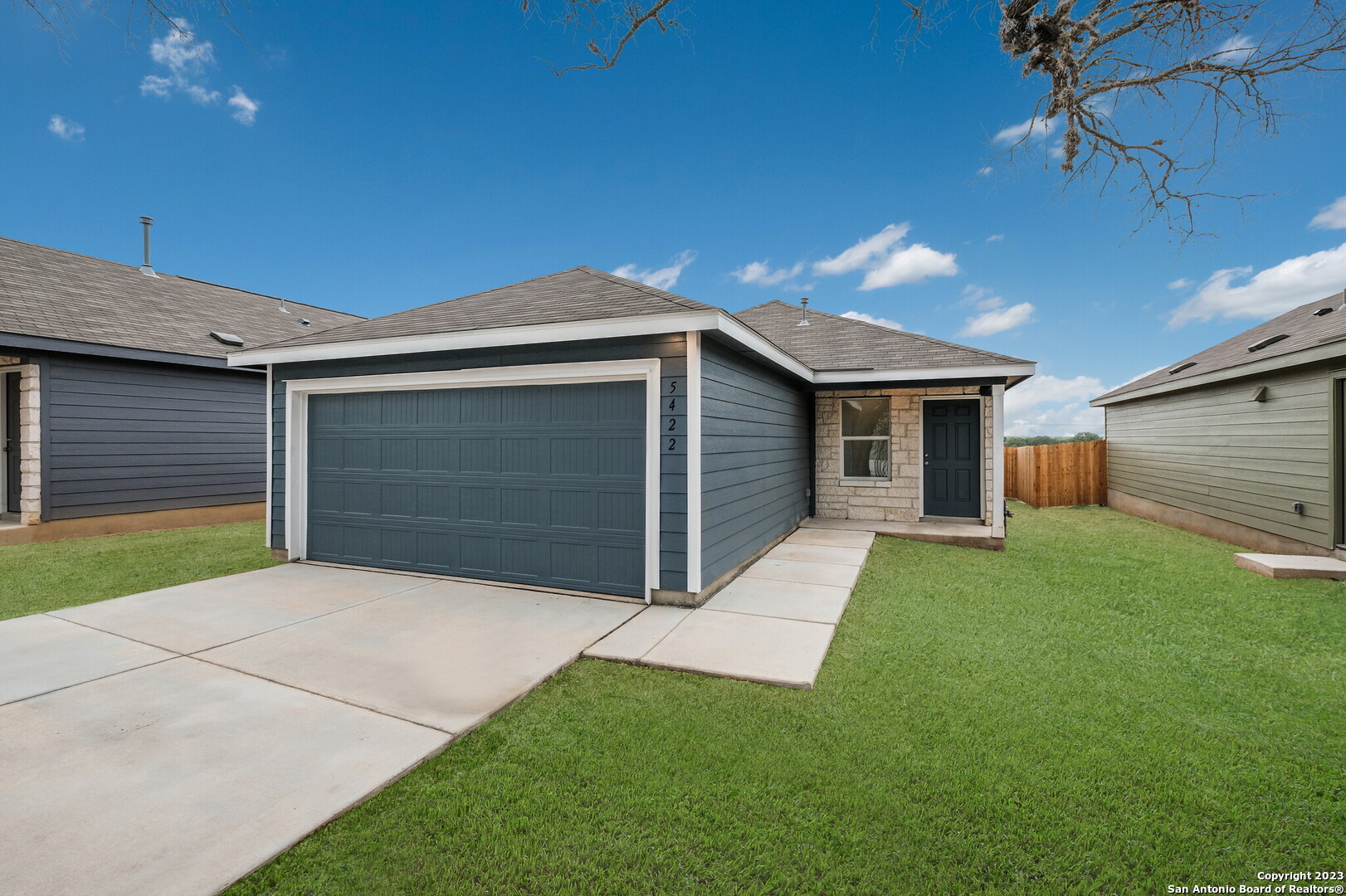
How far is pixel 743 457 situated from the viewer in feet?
19.3

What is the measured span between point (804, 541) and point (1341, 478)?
20.5 feet

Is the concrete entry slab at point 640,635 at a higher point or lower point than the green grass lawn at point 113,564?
lower

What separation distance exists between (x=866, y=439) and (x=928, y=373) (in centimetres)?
178

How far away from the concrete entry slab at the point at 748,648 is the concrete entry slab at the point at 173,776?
156cm

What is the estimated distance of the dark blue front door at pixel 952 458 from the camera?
8.70 metres

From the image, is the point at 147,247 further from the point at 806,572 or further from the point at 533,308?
the point at 806,572

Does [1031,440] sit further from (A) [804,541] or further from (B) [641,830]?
(B) [641,830]

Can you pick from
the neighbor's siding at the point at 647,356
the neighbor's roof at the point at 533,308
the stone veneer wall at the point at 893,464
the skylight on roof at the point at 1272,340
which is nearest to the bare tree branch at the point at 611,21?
the neighbor's roof at the point at 533,308

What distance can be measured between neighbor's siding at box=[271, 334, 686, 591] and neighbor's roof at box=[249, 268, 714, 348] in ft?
0.85

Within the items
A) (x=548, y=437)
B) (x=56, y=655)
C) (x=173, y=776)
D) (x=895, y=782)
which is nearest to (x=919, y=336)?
(x=548, y=437)

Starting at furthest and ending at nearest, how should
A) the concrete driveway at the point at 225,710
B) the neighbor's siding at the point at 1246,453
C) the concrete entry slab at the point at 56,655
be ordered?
the neighbor's siding at the point at 1246,453 < the concrete entry slab at the point at 56,655 < the concrete driveway at the point at 225,710

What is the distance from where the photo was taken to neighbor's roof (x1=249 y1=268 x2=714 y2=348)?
4.91 metres

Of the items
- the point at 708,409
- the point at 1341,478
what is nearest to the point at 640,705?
the point at 708,409

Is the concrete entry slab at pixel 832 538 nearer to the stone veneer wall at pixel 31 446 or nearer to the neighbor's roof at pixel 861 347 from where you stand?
the neighbor's roof at pixel 861 347
